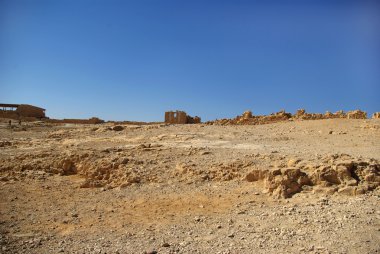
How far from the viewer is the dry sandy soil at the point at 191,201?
5.30 m

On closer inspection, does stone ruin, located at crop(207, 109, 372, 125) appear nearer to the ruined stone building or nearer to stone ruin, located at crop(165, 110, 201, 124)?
stone ruin, located at crop(165, 110, 201, 124)

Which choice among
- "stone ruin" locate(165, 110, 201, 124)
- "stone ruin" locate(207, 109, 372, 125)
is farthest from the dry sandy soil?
"stone ruin" locate(165, 110, 201, 124)

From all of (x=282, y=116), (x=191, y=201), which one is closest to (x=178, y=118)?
(x=282, y=116)

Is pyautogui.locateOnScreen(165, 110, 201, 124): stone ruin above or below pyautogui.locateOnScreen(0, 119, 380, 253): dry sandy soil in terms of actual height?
above

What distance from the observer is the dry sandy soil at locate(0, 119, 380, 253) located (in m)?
5.30

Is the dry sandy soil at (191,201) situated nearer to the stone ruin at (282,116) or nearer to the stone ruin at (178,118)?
the stone ruin at (282,116)

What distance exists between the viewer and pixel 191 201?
23.6 ft

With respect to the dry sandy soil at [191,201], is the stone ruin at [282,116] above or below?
above

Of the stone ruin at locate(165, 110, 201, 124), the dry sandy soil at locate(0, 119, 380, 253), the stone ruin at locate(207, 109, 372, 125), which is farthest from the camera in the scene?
the stone ruin at locate(165, 110, 201, 124)

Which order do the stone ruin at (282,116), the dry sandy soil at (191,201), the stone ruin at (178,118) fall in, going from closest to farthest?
1. the dry sandy soil at (191,201)
2. the stone ruin at (282,116)
3. the stone ruin at (178,118)

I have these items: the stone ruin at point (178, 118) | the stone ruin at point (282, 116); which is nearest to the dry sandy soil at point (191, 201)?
the stone ruin at point (282, 116)

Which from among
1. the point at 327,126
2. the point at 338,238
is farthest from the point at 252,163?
the point at 327,126

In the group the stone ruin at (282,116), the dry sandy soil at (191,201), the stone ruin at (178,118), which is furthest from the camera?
the stone ruin at (178,118)

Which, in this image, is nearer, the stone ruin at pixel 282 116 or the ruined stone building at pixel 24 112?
the stone ruin at pixel 282 116
